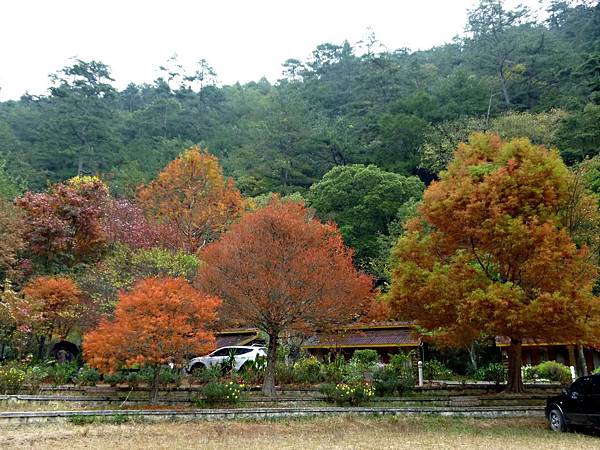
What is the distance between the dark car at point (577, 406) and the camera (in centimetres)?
1150

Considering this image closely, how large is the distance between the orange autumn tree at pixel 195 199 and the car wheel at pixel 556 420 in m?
21.0

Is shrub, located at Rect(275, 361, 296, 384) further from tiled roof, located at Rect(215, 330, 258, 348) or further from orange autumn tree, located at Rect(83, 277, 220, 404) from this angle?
tiled roof, located at Rect(215, 330, 258, 348)

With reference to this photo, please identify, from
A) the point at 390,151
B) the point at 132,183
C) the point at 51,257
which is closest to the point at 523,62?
the point at 390,151

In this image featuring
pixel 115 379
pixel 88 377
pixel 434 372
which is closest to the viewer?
pixel 115 379

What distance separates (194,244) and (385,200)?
1640 centimetres

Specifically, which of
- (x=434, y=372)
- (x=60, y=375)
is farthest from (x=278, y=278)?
(x=434, y=372)

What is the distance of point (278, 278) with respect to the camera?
52.6 feet

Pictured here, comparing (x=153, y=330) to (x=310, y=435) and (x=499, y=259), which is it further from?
(x=499, y=259)

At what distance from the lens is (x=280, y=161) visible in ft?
149

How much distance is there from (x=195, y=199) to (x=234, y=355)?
1361 cm

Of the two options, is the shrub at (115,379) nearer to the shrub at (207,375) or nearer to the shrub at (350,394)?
the shrub at (207,375)

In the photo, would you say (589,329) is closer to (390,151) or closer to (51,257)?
(51,257)

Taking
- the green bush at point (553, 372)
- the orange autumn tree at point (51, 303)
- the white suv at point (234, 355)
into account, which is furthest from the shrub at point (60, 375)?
the green bush at point (553, 372)

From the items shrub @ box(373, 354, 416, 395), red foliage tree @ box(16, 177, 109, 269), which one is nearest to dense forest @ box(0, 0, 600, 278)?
red foliage tree @ box(16, 177, 109, 269)
